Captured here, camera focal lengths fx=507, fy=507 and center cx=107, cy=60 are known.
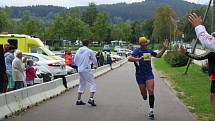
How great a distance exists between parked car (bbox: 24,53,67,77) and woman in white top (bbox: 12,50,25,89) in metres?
7.81

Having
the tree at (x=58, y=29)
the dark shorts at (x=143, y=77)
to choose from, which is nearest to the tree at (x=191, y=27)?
the dark shorts at (x=143, y=77)

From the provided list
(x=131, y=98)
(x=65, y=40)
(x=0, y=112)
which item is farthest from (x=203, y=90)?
(x=65, y=40)

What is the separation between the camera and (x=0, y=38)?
87.9 ft

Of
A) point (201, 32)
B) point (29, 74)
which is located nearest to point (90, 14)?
point (29, 74)

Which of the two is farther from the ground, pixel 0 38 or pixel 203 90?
pixel 0 38

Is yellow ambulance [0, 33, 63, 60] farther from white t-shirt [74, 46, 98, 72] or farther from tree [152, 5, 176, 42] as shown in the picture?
tree [152, 5, 176, 42]

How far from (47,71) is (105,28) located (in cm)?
8924

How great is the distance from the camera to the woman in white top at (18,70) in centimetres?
1549

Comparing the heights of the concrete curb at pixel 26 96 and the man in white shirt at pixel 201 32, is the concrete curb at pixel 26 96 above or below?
below

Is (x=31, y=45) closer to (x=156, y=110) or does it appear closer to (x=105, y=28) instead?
(x=156, y=110)

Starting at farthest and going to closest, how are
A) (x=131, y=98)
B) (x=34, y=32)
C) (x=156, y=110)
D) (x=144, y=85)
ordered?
(x=34, y=32), (x=131, y=98), (x=156, y=110), (x=144, y=85)

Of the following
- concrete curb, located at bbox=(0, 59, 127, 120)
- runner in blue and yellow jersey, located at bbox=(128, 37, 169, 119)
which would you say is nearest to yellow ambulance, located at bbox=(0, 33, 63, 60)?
concrete curb, located at bbox=(0, 59, 127, 120)

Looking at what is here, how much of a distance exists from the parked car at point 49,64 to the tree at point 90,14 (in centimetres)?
9737

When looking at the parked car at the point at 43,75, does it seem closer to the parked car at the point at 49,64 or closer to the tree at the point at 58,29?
the parked car at the point at 49,64
